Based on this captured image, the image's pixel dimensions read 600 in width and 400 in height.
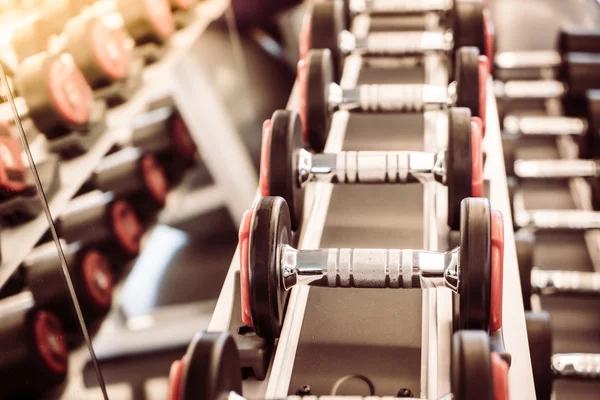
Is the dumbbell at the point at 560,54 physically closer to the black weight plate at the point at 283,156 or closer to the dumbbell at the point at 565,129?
the dumbbell at the point at 565,129

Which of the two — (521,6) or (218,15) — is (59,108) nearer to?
(218,15)

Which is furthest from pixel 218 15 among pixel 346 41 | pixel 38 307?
pixel 38 307

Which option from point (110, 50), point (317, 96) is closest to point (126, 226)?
point (110, 50)

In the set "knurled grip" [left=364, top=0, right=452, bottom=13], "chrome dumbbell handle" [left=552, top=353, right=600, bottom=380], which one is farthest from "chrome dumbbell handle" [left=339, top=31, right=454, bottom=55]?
"chrome dumbbell handle" [left=552, top=353, right=600, bottom=380]

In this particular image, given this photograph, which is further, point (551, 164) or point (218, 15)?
point (218, 15)

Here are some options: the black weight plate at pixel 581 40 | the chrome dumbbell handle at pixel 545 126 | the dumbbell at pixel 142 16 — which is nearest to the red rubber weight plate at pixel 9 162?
the dumbbell at pixel 142 16

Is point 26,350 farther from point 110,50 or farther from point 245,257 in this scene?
point 110,50

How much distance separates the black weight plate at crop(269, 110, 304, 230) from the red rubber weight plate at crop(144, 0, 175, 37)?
3.26ft

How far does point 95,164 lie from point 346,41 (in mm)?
797

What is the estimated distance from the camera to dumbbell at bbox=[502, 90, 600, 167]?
1.74m

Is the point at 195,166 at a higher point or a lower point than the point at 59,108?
lower

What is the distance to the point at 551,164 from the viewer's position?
1.82 metres

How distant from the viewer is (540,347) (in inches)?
48.9

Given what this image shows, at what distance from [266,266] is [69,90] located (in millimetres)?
852
